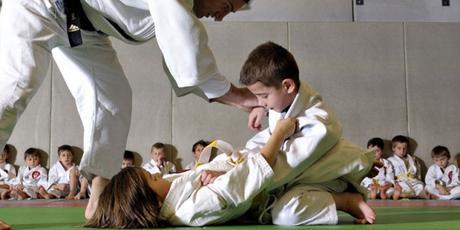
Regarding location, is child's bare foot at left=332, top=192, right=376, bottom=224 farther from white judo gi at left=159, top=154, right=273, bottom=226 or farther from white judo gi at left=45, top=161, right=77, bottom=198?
white judo gi at left=45, top=161, right=77, bottom=198

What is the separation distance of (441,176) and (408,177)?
1.61 ft

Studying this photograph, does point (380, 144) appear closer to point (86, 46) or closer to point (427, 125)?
point (427, 125)

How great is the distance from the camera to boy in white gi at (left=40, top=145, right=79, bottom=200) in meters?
8.29

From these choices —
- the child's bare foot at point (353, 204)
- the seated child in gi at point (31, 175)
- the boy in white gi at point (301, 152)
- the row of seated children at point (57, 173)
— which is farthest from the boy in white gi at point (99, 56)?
the seated child in gi at point (31, 175)

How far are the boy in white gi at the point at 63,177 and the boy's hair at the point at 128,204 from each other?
5.77 meters

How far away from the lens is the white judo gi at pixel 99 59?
2.58 m

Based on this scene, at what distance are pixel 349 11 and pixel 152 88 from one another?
3.20m

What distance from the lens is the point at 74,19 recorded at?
282cm

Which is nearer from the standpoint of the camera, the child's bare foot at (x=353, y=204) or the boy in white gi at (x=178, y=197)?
the boy in white gi at (x=178, y=197)

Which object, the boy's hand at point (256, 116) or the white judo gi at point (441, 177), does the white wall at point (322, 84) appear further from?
the boy's hand at point (256, 116)

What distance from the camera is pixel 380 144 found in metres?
8.80

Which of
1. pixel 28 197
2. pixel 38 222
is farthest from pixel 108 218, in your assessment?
pixel 28 197

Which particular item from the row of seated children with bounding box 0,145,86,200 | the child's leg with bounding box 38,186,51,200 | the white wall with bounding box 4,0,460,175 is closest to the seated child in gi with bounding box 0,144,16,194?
the row of seated children with bounding box 0,145,86,200

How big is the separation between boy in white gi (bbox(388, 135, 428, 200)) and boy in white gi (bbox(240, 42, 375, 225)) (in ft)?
18.5
